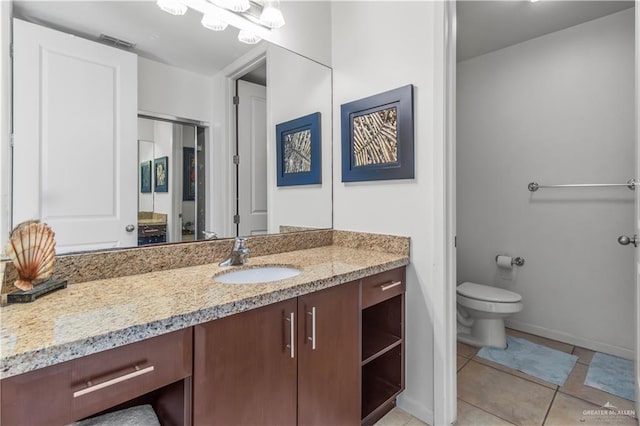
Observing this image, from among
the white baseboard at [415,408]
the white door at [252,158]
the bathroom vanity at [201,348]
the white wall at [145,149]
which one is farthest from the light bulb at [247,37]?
Result: the white baseboard at [415,408]

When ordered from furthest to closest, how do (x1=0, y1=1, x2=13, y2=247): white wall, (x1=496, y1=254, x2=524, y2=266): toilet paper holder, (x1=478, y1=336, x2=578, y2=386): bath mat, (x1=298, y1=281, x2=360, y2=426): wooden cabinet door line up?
(x1=496, y1=254, x2=524, y2=266): toilet paper holder → (x1=478, y1=336, x2=578, y2=386): bath mat → (x1=298, y1=281, x2=360, y2=426): wooden cabinet door → (x1=0, y1=1, x2=13, y2=247): white wall

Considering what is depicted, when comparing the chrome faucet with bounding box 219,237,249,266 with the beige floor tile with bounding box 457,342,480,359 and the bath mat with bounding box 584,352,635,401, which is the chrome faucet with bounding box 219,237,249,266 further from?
the bath mat with bounding box 584,352,635,401

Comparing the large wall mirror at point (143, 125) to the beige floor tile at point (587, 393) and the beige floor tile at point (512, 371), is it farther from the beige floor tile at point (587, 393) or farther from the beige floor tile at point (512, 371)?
the beige floor tile at point (587, 393)

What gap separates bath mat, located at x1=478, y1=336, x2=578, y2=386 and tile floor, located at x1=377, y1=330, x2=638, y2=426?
2.0 inches

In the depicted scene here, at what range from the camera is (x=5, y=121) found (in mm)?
1008

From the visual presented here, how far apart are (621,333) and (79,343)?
122 inches

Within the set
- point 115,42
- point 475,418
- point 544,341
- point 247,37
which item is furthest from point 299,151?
point 544,341

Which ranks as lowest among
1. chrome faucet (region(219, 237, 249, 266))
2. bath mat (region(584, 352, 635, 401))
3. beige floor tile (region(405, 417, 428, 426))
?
beige floor tile (region(405, 417, 428, 426))

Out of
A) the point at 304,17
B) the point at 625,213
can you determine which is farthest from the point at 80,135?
the point at 625,213

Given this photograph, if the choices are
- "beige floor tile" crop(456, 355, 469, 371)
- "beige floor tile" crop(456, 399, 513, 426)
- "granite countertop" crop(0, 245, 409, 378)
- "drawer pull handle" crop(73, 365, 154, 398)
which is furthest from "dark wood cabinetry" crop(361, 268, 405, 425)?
"drawer pull handle" crop(73, 365, 154, 398)

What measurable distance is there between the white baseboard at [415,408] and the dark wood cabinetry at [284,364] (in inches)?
17.2

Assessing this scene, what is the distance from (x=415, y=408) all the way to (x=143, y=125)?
1.83 metres

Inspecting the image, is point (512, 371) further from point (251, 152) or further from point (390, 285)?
point (251, 152)

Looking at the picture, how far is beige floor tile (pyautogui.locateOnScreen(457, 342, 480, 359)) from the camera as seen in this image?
2.26 metres
